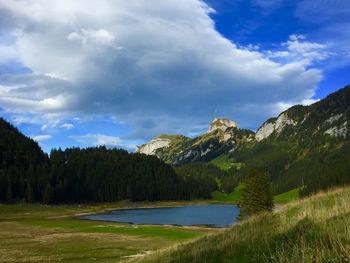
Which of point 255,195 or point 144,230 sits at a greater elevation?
point 255,195

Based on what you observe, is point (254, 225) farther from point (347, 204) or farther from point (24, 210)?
point (24, 210)

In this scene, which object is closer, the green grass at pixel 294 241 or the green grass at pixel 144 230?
the green grass at pixel 294 241

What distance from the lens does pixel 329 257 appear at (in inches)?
364

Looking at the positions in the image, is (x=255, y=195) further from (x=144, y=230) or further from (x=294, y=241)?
(x=294, y=241)

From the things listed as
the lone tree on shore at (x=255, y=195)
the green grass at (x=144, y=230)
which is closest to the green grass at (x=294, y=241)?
the green grass at (x=144, y=230)

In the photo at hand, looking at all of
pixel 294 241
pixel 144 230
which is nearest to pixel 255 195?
pixel 144 230

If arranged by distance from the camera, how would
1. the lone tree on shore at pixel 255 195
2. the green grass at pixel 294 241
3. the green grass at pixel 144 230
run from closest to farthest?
the green grass at pixel 294 241, the green grass at pixel 144 230, the lone tree on shore at pixel 255 195

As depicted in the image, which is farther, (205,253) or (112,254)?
(112,254)

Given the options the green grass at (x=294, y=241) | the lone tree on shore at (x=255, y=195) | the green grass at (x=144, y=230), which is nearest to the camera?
the green grass at (x=294, y=241)

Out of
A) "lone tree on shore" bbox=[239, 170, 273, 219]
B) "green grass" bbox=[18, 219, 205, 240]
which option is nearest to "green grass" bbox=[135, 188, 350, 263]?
"green grass" bbox=[18, 219, 205, 240]

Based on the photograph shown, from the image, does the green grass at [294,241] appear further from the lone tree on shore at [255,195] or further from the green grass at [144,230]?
the lone tree on shore at [255,195]

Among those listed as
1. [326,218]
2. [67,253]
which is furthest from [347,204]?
[67,253]

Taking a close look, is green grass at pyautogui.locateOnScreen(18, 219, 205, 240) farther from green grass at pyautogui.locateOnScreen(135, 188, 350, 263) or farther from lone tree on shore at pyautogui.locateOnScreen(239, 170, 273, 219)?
green grass at pyautogui.locateOnScreen(135, 188, 350, 263)

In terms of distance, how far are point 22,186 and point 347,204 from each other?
200m
